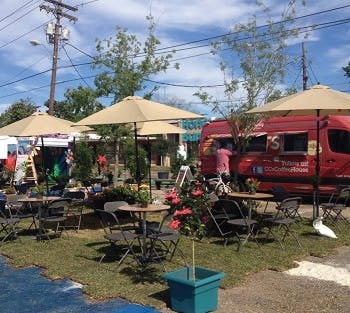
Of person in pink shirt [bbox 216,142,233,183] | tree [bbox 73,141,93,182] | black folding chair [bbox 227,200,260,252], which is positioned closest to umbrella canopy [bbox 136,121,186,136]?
person in pink shirt [bbox 216,142,233,183]

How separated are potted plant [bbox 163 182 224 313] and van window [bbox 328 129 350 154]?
8355 mm

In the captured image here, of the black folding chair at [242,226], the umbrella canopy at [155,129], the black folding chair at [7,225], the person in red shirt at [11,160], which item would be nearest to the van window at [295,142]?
the umbrella canopy at [155,129]

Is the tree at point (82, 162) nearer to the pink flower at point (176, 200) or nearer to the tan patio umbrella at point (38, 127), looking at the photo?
the tan patio umbrella at point (38, 127)

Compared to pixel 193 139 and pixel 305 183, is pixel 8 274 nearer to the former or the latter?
pixel 305 183

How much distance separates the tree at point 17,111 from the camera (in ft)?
148

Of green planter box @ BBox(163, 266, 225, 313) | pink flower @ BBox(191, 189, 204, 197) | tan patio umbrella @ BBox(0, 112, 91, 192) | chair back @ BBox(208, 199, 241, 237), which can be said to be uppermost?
tan patio umbrella @ BBox(0, 112, 91, 192)

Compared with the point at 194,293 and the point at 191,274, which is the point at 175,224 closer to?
the point at 191,274

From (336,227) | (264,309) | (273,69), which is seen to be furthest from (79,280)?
(273,69)

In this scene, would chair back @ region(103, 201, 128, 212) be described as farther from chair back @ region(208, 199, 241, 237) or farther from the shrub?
the shrub

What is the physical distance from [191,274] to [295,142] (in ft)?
31.4

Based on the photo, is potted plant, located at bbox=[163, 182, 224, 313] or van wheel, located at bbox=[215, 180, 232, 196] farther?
van wheel, located at bbox=[215, 180, 232, 196]

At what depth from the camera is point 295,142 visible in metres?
14.0

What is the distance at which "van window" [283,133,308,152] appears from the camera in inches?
541

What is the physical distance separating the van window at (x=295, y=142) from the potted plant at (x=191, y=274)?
8.67 metres
